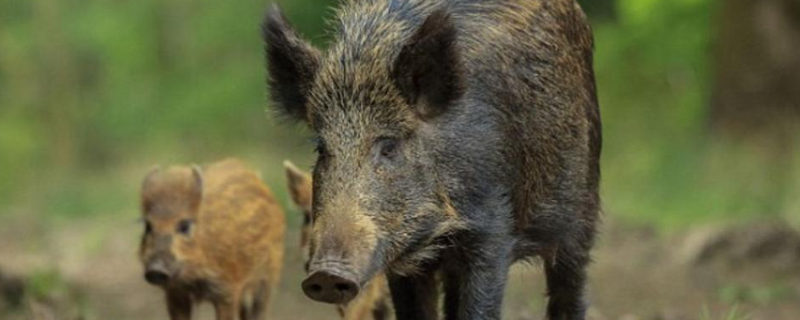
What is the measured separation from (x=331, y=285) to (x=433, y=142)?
866mm

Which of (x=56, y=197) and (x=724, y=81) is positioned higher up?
(x=724, y=81)

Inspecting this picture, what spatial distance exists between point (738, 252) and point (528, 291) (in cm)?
160

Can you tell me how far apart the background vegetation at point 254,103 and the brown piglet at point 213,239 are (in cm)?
116

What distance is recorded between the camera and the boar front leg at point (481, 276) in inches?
246

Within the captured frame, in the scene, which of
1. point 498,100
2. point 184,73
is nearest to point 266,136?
point 184,73

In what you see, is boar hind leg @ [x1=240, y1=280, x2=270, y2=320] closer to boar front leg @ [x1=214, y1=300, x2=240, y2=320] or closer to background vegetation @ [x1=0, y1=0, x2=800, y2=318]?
boar front leg @ [x1=214, y1=300, x2=240, y2=320]

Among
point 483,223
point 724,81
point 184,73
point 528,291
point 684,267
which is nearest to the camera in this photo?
point 483,223

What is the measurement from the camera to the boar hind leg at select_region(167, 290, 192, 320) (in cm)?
967

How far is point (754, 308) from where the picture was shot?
33.1 feet

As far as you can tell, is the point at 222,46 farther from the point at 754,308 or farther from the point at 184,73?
the point at 754,308

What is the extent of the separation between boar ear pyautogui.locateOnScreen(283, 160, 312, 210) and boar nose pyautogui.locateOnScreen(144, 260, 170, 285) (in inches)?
32.0

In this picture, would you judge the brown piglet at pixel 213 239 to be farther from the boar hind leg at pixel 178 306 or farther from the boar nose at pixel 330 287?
the boar nose at pixel 330 287

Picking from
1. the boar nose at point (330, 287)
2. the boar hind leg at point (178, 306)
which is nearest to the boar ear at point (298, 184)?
the boar hind leg at point (178, 306)

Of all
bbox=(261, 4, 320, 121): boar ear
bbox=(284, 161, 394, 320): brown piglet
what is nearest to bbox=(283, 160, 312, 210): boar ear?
bbox=(284, 161, 394, 320): brown piglet
